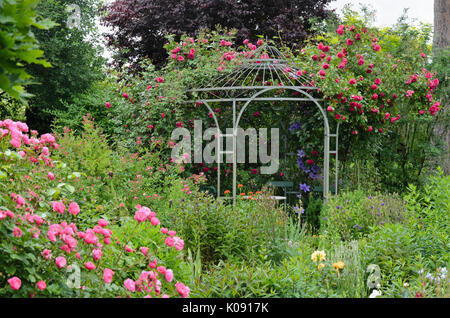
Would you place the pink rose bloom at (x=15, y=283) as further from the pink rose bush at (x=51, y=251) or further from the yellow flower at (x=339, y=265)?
the yellow flower at (x=339, y=265)

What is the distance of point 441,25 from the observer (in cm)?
843

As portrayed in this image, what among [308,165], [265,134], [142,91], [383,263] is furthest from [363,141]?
[383,263]

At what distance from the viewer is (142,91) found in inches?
293

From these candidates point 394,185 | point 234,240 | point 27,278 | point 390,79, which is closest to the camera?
point 27,278

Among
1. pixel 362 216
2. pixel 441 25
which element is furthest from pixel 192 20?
pixel 362 216

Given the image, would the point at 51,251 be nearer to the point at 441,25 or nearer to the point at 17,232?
the point at 17,232

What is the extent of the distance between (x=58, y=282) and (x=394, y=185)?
6.31 metres

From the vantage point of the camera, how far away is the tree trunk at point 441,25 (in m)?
8.37

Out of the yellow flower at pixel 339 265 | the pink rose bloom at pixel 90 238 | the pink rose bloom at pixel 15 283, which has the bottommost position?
the yellow flower at pixel 339 265

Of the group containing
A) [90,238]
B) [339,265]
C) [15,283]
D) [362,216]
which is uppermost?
[90,238]

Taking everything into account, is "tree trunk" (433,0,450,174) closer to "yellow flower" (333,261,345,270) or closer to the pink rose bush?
"yellow flower" (333,261,345,270)

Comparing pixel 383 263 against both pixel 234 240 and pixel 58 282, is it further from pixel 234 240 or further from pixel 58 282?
pixel 58 282

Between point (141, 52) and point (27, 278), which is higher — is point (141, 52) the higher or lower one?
the higher one

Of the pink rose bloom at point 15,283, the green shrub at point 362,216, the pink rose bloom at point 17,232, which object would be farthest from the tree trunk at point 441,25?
the pink rose bloom at point 15,283
